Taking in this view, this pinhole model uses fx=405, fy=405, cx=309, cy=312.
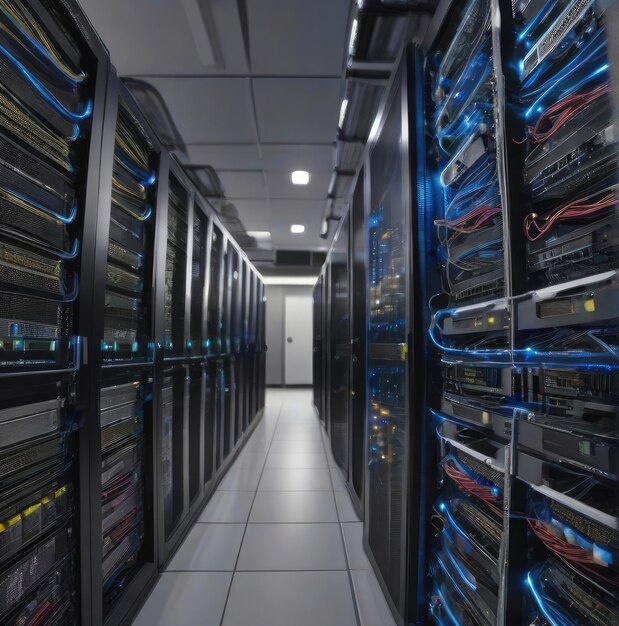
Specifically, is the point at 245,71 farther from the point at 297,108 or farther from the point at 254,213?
the point at 254,213

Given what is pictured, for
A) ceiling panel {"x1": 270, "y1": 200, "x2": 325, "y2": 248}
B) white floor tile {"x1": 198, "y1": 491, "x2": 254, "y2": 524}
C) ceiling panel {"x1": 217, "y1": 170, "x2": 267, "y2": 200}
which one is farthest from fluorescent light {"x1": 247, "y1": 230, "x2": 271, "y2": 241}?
white floor tile {"x1": 198, "y1": 491, "x2": 254, "y2": 524}

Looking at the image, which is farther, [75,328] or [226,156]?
[226,156]

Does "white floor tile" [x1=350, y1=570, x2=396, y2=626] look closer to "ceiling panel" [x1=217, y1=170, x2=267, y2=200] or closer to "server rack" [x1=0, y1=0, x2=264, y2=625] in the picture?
"server rack" [x1=0, y1=0, x2=264, y2=625]

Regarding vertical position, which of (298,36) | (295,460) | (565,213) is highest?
(298,36)

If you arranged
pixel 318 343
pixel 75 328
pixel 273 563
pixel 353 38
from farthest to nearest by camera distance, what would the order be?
pixel 318 343, pixel 353 38, pixel 273 563, pixel 75 328

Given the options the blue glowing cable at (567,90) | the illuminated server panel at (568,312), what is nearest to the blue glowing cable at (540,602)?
the illuminated server panel at (568,312)

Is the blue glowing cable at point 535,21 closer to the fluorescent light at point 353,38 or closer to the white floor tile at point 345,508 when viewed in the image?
the fluorescent light at point 353,38

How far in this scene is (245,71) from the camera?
2.56 m

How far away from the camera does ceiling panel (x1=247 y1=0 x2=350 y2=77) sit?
2049 mm

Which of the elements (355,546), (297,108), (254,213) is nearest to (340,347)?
(355,546)

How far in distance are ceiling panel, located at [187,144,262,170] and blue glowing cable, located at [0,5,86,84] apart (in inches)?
103

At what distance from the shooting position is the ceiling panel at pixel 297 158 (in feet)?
11.9

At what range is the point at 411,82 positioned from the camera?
1290 mm

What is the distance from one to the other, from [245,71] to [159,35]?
527mm
